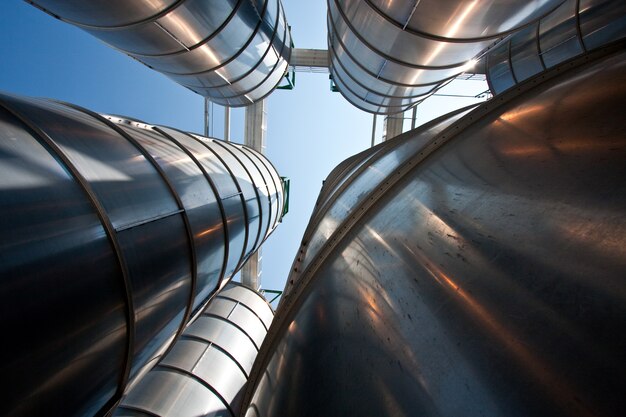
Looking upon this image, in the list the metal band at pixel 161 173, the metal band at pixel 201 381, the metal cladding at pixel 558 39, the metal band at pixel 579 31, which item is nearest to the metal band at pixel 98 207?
the metal band at pixel 161 173

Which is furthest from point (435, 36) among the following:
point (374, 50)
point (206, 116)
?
point (206, 116)

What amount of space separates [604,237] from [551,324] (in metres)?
0.30

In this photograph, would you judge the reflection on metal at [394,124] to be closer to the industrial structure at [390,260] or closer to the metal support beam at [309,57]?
the metal support beam at [309,57]

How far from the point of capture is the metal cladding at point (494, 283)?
799mm

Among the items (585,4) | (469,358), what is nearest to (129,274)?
(469,358)

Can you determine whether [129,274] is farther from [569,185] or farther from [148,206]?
[569,185]

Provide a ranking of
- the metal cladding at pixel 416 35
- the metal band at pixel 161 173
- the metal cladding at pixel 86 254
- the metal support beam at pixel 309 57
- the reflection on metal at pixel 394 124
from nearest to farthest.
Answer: the metal cladding at pixel 86 254 < the metal band at pixel 161 173 < the metal cladding at pixel 416 35 < the reflection on metal at pixel 394 124 < the metal support beam at pixel 309 57

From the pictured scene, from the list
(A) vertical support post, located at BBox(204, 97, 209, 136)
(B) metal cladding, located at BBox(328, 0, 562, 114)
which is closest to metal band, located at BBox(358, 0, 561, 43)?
(B) metal cladding, located at BBox(328, 0, 562, 114)

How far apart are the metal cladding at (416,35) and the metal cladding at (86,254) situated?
338 cm

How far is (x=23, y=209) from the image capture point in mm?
1565

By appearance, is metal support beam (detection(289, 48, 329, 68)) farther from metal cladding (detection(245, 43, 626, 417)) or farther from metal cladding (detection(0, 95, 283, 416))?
metal cladding (detection(245, 43, 626, 417))

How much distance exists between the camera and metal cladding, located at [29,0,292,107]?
4.19 m

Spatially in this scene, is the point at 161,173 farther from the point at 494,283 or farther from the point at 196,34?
the point at 196,34

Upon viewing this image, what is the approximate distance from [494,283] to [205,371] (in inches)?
231
